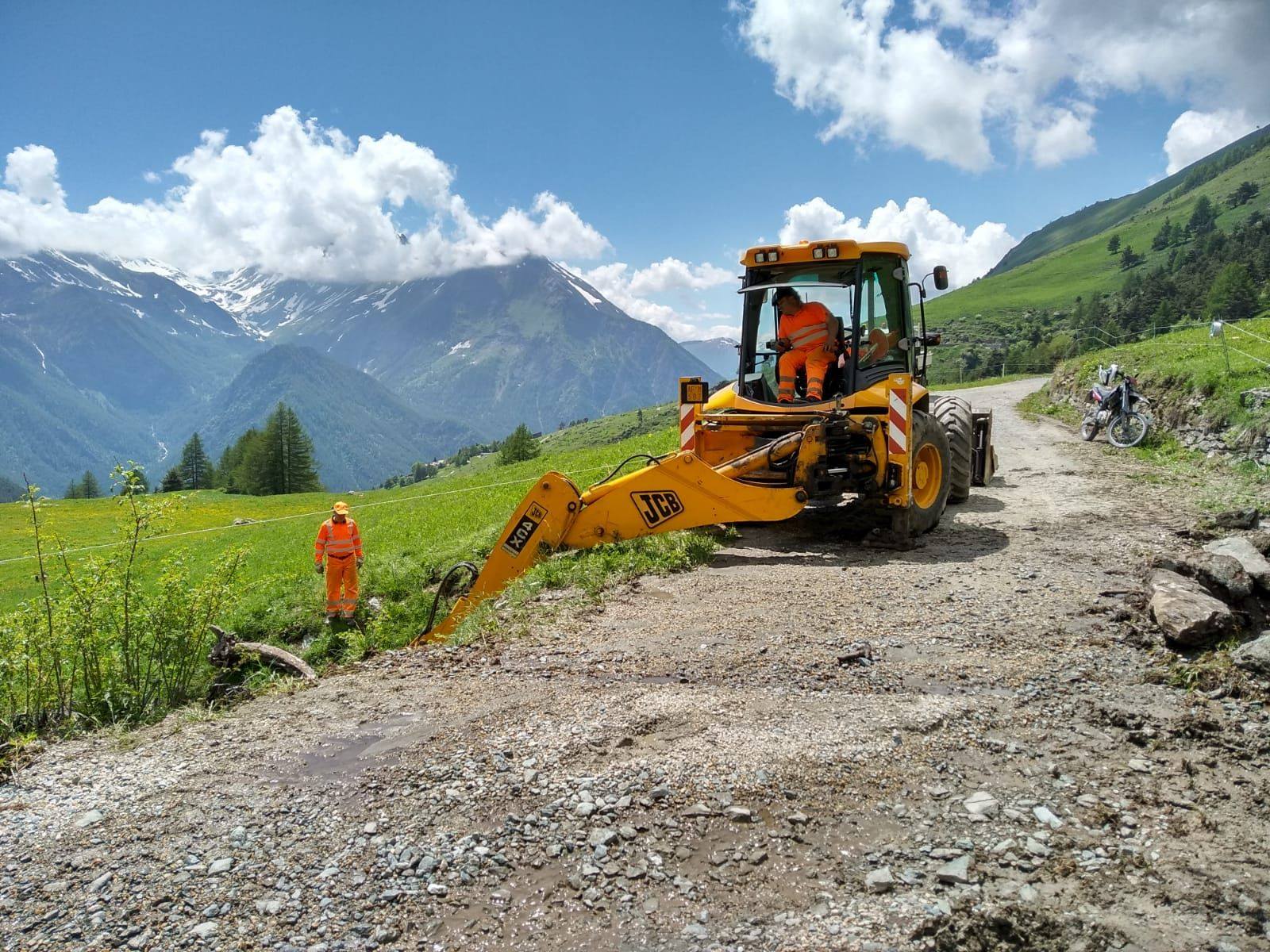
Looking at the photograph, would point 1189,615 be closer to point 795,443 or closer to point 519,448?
point 795,443

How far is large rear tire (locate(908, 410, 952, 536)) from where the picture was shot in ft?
30.2

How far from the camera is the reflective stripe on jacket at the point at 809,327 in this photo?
9539 mm

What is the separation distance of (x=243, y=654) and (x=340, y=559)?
305cm

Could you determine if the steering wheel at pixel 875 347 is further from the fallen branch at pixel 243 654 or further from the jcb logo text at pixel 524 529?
the fallen branch at pixel 243 654

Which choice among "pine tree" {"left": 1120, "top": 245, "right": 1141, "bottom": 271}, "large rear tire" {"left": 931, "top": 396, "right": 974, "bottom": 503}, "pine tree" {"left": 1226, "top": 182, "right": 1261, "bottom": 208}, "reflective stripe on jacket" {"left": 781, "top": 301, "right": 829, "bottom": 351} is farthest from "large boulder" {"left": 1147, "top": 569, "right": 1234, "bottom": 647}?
"pine tree" {"left": 1226, "top": 182, "right": 1261, "bottom": 208}

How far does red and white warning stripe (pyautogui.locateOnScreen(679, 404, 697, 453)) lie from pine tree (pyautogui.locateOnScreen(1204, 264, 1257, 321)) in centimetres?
9845

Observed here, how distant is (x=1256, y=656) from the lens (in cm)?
459

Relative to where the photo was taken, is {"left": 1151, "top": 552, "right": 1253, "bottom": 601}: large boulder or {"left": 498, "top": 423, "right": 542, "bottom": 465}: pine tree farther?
{"left": 498, "top": 423, "right": 542, "bottom": 465}: pine tree

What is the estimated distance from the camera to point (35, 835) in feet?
12.5

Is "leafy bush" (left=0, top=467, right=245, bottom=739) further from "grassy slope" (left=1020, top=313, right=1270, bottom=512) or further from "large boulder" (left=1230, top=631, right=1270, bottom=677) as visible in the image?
"grassy slope" (left=1020, top=313, right=1270, bottom=512)

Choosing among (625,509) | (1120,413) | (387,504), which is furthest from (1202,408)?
(387,504)

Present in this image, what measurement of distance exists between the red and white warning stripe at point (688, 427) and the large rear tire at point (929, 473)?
2.64 meters

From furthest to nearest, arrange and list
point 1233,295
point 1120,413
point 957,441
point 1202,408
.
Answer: point 1233,295
point 1120,413
point 1202,408
point 957,441

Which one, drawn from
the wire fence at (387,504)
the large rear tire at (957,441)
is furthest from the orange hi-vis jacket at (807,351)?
the wire fence at (387,504)
